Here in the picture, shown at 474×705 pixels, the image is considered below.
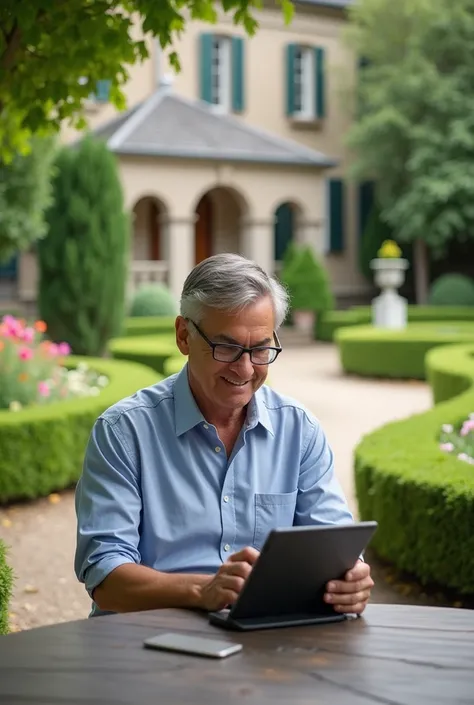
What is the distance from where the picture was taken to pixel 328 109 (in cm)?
2662

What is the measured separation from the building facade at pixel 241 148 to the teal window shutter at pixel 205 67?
2 cm

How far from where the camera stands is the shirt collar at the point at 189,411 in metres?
2.53

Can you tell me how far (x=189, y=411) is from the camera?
2543 mm

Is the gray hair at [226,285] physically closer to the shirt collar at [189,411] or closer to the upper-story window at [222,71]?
the shirt collar at [189,411]

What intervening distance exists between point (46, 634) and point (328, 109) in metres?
25.7

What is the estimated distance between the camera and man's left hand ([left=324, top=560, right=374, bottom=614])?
2137mm

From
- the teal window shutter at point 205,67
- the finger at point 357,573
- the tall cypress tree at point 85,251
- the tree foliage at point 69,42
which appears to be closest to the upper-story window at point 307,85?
the teal window shutter at point 205,67

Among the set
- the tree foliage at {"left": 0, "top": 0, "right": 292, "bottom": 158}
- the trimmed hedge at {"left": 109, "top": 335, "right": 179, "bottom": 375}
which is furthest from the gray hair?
the trimmed hedge at {"left": 109, "top": 335, "right": 179, "bottom": 375}

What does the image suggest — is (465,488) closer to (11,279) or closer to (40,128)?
(40,128)

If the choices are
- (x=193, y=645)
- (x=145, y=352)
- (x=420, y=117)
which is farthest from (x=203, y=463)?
(x=420, y=117)

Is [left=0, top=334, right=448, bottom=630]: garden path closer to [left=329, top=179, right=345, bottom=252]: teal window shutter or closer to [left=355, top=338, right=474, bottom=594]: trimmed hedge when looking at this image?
[left=355, top=338, right=474, bottom=594]: trimmed hedge

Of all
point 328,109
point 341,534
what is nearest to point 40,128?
→ point 341,534

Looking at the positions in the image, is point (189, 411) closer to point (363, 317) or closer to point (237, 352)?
point (237, 352)

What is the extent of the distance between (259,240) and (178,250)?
83.8 inches
